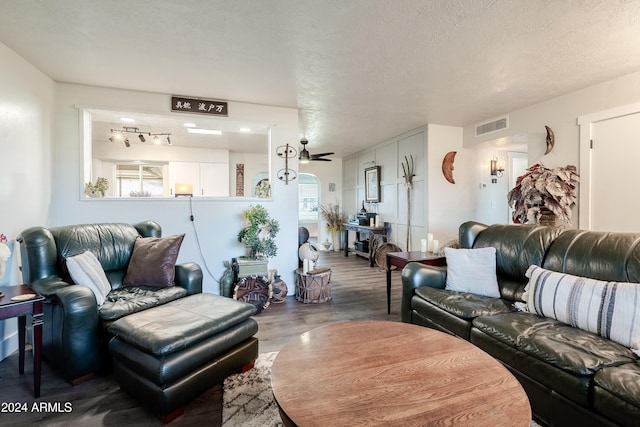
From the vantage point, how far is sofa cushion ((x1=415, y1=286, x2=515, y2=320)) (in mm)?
2070

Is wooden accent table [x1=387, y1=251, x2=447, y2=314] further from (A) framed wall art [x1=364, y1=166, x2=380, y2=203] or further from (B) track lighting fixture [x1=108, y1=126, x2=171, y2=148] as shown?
(B) track lighting fixture [x1=108, y1=126, x2=171, y2=148]

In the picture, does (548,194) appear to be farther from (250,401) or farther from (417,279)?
(250,401)

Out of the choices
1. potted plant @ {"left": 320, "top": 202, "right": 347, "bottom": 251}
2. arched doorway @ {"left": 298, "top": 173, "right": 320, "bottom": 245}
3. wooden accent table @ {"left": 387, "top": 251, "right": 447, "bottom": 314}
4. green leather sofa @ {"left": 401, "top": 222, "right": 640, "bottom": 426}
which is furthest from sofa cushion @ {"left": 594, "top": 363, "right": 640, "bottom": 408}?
arched doorway @ {"left": 298, "top": 173, "right": 320, "bottom": 245}

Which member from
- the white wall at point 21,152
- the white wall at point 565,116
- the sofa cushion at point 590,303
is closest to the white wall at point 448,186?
the white wall at point 565,116

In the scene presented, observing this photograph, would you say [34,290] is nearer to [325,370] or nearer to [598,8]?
[325,370]

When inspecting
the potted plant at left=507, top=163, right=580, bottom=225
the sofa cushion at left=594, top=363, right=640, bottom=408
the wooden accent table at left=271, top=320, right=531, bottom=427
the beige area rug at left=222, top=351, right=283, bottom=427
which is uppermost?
the potted plant at left=507, top=163, right=580, bottom=225

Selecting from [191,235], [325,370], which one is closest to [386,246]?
[191,235]

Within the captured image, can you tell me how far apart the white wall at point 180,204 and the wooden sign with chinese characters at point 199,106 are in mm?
83

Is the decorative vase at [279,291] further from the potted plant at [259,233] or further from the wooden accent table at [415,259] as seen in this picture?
the wooden accent table at [415,259]

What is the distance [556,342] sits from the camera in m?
1.54

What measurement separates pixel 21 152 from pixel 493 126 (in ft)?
18.6

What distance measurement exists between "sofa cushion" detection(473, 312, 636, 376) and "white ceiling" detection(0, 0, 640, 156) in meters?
2.08

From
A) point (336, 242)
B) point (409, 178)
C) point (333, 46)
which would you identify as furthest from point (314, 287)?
point (336, 242)

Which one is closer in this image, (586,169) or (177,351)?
(177,351)
